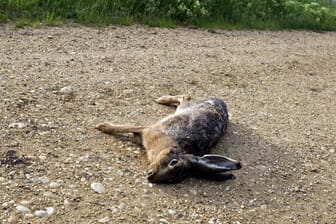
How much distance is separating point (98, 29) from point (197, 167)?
4453 millimetres

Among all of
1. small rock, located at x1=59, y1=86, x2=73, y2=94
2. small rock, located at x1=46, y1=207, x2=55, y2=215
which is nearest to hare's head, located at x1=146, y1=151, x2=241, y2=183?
small rock, located at x1=46, y1=207, x2=55, y2=215

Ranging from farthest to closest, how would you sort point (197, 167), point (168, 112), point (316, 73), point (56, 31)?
1. point (316, 73)
2. point (56, 31)
3. point (168, 112)
4. point (197, 167)

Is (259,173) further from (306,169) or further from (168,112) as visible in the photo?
(168,112)

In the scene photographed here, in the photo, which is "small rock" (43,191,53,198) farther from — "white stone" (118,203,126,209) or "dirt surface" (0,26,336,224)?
"white stone" (118,203,126,209)

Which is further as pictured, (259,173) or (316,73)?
(316,73)

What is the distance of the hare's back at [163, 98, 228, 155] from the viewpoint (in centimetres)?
483

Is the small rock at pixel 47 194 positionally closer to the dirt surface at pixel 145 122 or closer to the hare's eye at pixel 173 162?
the dirt surface at pixel 145 122

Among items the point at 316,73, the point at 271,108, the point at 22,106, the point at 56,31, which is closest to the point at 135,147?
the point at 22,106

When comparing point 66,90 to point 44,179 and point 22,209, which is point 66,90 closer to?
point 44,179

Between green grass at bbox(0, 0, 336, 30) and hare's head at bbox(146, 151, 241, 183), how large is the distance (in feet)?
14.0

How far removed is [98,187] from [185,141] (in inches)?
33.8

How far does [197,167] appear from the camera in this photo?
4484mm

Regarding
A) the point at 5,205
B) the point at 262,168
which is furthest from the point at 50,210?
the point at 262,168

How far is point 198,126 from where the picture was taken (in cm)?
498
